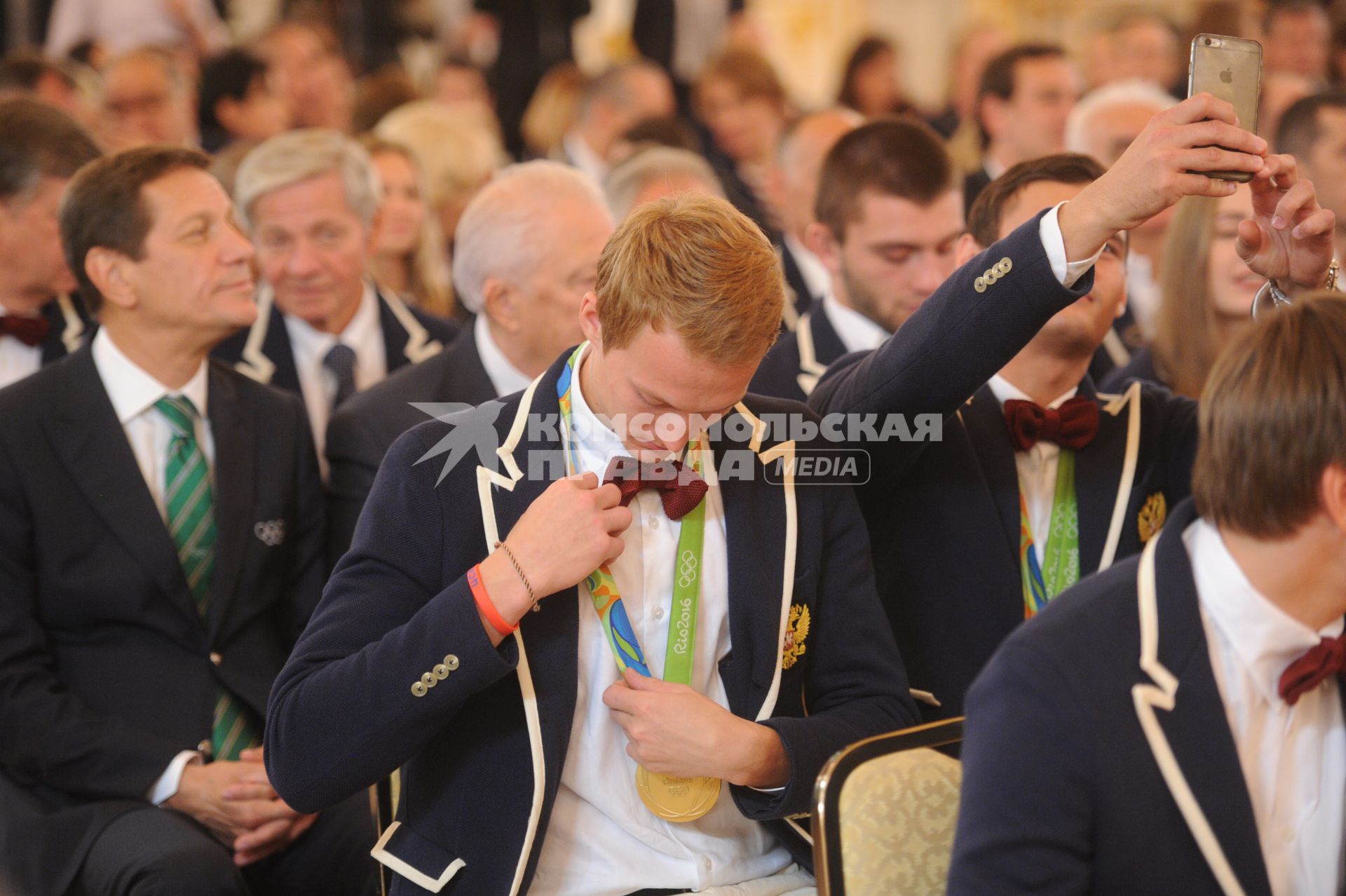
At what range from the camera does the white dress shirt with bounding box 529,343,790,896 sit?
76.8 inches

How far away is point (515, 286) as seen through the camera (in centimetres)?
329

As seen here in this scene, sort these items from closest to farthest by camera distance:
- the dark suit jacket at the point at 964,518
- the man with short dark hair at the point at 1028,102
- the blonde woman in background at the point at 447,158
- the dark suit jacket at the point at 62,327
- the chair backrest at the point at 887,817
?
1. the chair backrest at the point at 887,817
2. the dark suit jacket at the point at 964,518
3. the dark suit jacket at the point at 62,327
4. the blonde woman in background at the point at 447,158
5. the man with short dark hair at the point at 1028,102

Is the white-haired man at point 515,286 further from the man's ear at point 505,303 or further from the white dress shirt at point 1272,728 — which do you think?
the white dress shirt at point 1272,728

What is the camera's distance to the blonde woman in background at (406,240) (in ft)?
15.9

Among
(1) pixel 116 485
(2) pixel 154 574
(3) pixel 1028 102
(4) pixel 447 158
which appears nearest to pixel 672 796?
(2) pixel 154 574

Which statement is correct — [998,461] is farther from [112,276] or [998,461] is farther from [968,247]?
[112,276]

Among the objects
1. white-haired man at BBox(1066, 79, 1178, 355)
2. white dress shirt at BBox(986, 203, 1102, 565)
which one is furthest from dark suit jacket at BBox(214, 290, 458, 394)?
white-haired man at BBox(1066, 79, 1178, 355)

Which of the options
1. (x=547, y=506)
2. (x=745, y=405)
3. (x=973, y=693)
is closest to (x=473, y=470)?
(x=547, y=506)

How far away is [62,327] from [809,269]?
8.67ft

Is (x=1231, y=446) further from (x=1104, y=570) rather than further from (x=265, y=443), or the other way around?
(x=265, y=443)

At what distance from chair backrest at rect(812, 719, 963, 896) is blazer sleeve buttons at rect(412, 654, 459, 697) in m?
0.47

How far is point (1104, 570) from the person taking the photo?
158 centimetres

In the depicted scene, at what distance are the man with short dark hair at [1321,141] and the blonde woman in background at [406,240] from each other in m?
2.68

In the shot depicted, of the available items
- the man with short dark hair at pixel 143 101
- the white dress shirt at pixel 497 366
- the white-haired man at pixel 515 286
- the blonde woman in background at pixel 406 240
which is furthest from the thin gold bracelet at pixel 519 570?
the man with short dark hair at pixel 143 101
